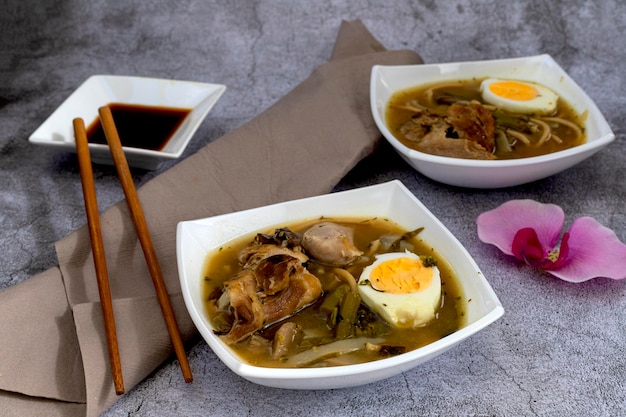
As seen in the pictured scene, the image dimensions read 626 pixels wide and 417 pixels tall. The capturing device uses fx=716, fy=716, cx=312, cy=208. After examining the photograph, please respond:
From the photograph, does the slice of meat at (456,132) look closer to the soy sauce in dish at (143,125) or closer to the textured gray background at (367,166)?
the textured gray background at (367,166)

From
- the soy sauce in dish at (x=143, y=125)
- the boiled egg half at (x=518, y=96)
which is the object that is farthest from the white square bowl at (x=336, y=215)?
the boiled egg half at (x=518, y=96)

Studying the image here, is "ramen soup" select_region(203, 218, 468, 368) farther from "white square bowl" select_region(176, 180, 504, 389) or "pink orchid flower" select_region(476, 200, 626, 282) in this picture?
"pink orchid flower" select_region(476, 200, 626, 282)

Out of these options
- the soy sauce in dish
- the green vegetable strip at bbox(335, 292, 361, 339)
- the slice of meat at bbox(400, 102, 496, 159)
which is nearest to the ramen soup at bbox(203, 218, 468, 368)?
the green vegetable strip at bbox(335, 292, 361, 339)

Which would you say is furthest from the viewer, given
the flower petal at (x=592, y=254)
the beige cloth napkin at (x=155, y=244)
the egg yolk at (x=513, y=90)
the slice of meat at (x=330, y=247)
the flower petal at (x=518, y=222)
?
the egg yolk at (x=513, y=90)

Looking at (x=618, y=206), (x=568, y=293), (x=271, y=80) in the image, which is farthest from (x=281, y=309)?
(x=271, y=80)

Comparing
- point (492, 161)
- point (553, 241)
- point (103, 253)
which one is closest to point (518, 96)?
point (492, 161)
